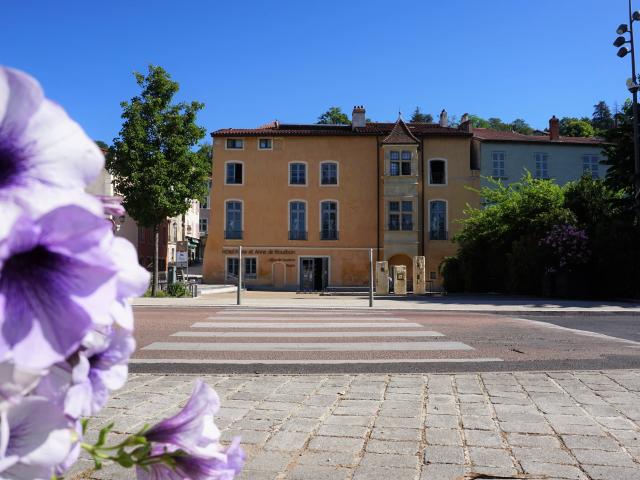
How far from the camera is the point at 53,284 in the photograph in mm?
576

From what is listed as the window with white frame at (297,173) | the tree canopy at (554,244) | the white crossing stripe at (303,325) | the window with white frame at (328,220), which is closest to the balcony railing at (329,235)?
the window with white frame at (328,220)

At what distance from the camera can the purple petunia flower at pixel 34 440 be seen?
608 mm

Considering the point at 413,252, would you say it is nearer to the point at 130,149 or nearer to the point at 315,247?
the point at 315,247

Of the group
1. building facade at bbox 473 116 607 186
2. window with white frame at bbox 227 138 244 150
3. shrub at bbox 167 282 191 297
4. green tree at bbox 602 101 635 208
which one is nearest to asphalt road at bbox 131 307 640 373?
shrub at bbox 167 282 191 297

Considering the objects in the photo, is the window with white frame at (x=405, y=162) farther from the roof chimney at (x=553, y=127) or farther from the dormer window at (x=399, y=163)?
the roof chimney at (x=553, y=127)

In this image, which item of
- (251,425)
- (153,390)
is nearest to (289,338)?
(153,390)

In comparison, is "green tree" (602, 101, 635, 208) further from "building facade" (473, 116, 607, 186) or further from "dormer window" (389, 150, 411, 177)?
"building facade" (473, 116, 607, 186)

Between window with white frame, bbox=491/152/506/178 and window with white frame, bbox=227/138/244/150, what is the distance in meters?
16.8

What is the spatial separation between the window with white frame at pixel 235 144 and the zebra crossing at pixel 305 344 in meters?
27.5

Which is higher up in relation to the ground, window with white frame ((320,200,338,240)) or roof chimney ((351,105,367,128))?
roof chimney ((351,105,367,128))

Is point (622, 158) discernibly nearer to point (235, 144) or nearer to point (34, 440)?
point (235, 144)

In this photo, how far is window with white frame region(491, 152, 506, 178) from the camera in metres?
40.2

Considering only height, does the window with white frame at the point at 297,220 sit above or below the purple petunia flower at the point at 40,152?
above

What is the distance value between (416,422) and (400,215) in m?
34.0
